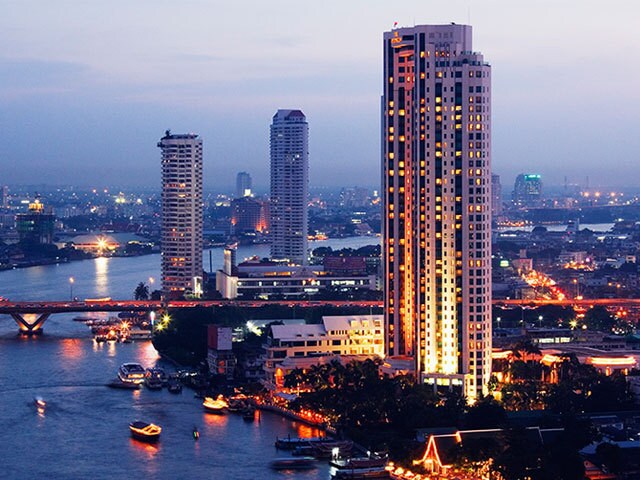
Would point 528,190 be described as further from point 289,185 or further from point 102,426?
point 102,426

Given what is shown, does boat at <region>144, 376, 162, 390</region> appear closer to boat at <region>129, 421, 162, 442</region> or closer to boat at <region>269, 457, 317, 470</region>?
boat at <region>129, 421, 162, 442</region>

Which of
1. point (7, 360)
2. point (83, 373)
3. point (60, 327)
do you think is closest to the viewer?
point (83, 373)

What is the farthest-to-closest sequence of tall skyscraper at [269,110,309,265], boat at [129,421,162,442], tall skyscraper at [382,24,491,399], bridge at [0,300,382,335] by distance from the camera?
tall skyscraper at [269,110,309,265] < bridge at [0,300,382,335] < tall skyscraper at [382,24,491,399] < boat at [129,421,162,442]

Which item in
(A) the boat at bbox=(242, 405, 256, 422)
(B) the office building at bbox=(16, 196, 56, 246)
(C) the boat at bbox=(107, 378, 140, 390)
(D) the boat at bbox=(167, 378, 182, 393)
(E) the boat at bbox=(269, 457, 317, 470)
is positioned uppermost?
(B) the office building at bbox=(16, 196, 56, 246)

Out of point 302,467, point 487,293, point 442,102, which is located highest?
point 442,102

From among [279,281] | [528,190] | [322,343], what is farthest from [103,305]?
[528,190]

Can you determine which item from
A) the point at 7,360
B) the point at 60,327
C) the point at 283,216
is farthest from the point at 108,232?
the point at 7,360

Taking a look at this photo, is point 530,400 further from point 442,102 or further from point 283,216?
point 283,216

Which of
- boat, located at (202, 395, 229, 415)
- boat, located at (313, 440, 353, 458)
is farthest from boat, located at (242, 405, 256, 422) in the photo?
boat, located at (313, 440, 353, 458)
